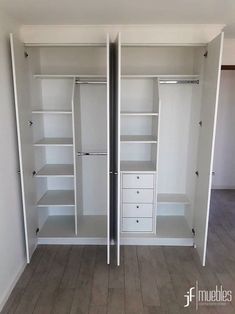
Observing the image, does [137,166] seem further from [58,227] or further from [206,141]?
[58,227]

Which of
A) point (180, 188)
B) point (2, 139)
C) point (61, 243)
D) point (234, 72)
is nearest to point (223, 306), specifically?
point (180, 188)

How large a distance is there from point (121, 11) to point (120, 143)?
1262 millimetres

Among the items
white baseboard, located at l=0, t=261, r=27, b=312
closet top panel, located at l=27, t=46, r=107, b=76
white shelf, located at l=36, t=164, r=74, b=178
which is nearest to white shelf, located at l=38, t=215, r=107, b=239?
white baseboard, located at l=0, t=261, r=27, b=312

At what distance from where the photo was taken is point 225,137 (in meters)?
4.93

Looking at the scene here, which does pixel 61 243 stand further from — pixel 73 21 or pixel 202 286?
pixel 73 21

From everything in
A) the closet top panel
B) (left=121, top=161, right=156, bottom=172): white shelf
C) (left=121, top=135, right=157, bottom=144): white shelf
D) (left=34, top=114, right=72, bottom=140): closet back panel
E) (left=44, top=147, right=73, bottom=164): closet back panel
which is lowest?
(left=121, top=161, right=156, bottom=172): white shelf

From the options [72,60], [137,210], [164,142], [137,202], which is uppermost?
[72,60]

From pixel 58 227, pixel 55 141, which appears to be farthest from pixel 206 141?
pixel 58 227

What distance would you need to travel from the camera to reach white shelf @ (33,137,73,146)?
2.95 m

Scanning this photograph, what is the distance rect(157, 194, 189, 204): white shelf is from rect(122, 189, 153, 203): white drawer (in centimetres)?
23

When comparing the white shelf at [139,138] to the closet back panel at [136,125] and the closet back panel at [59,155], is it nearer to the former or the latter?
the closet back panel at [136,125]

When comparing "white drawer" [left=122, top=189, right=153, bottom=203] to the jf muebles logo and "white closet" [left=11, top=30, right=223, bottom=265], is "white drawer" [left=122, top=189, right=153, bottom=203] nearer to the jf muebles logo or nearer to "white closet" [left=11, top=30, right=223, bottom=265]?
"white closet" [left=11, top=30, right=223, bottom=265]

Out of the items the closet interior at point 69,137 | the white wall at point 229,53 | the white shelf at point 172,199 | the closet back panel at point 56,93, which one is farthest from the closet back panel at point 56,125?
the white wall at point 229,53

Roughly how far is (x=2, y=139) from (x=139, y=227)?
5.99 ft
